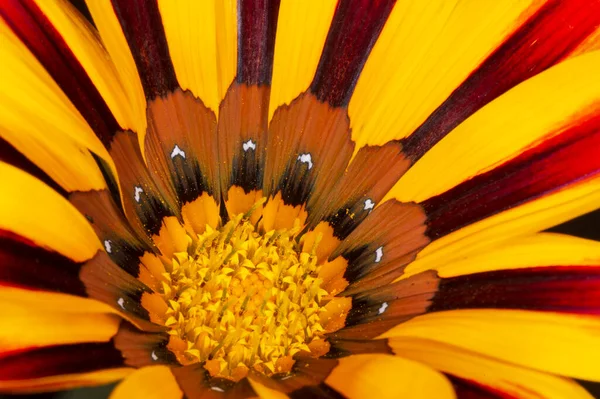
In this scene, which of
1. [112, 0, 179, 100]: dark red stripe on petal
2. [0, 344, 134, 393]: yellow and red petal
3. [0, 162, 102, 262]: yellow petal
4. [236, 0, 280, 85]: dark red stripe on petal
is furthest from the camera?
[236, 0, 280, 85]: dark red stripe on petal

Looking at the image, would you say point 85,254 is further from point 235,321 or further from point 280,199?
point 280,199

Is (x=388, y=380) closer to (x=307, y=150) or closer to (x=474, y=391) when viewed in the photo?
(x=474, y=391)

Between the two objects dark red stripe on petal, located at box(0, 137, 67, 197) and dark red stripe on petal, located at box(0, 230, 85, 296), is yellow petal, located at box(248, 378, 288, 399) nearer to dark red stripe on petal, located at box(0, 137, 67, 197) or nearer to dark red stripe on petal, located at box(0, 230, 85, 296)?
dark red stripe on petal, located at box(0, 230, 85, 296)

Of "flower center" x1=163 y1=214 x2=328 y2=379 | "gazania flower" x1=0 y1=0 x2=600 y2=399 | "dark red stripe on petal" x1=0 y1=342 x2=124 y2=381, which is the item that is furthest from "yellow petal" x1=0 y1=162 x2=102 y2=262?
"flower center" x1=163 y1=214 x2=328 y2=379

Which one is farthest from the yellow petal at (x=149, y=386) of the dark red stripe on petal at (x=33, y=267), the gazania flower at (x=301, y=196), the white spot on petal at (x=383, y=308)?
the white spot on petal at (x=383, y=308)

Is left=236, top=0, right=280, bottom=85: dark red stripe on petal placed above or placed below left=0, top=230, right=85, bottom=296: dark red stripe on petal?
above

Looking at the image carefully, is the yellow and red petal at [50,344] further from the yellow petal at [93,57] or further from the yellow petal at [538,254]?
the yellow petal at [538,254]

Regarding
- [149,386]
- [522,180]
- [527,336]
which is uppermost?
[522,180]

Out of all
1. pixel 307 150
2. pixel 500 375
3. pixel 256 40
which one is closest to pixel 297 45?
pixel 256 40
